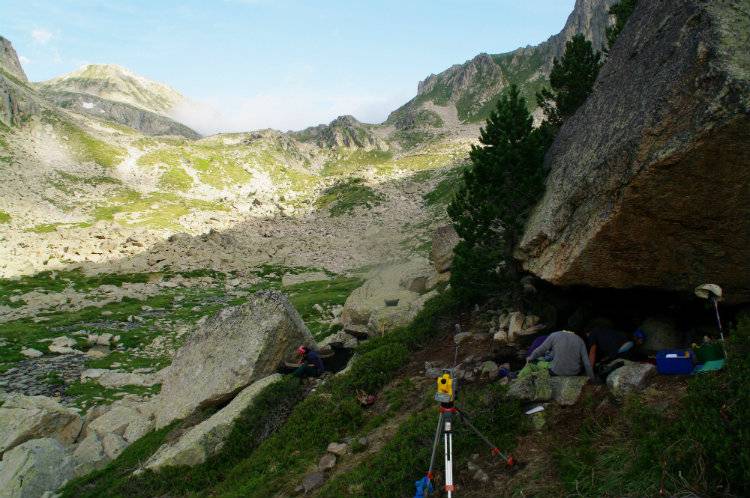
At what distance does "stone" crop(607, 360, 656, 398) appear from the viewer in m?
8.91

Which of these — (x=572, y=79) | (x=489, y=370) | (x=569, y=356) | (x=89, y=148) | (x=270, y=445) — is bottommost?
(x=270, y=445)

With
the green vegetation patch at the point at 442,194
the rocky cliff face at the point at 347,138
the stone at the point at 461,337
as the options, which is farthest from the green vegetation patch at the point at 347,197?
the rocky cliff face at the point at 347,138

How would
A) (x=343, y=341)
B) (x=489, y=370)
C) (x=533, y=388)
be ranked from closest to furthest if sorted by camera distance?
(x=533, y=388)
(x=489, y=370)
(x=343, y=341)

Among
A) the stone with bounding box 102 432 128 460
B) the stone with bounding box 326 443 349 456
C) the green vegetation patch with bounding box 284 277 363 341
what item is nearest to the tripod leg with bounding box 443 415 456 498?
the stone with bounding box 326 443 349 456

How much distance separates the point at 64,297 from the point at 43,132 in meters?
82.9

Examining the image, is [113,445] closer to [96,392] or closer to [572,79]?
[96,392]

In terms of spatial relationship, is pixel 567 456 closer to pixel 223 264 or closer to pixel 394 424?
pixel 394 424

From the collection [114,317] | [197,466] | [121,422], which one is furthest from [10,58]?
[197,466]

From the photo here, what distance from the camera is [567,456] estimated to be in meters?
7.91

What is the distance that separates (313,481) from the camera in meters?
10.6

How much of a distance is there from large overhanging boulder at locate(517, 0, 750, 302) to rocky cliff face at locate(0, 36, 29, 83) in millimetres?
195725

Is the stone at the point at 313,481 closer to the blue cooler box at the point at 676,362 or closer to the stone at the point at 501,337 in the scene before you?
the stone at the point at 501,337

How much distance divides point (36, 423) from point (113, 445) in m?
3.40

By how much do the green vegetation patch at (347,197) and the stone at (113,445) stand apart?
2513 inches
